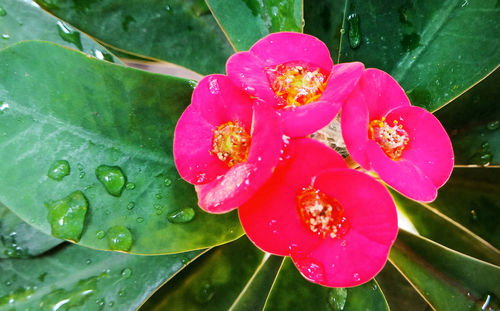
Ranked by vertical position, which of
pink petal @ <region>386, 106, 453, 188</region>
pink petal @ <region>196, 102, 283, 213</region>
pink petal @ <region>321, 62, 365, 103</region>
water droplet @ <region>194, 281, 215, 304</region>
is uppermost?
pink petal @ <region>321, 62, 365, 103</region>

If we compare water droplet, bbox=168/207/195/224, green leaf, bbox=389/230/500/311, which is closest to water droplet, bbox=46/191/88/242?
water droplet, bbox=168/207/195/224

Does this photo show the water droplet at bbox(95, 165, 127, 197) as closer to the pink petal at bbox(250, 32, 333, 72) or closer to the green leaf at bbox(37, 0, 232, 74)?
the pink petal at bbox(250, 32, 333, 72)

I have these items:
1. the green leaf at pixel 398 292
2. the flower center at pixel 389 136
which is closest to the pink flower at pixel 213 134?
the flower center at pixel 389 136

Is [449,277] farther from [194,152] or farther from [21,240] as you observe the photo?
[21,240]

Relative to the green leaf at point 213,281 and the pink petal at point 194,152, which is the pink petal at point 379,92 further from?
the green leaf at point 213,281

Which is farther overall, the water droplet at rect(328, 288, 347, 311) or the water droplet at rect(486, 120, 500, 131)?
the water droplet at rect(486, 120, 500, 131)

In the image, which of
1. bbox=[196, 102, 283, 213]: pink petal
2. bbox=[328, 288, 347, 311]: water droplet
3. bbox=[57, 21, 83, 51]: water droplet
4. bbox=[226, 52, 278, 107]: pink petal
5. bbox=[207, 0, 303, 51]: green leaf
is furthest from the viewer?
bbox=[57, 21, 83, 51]: water droplet
